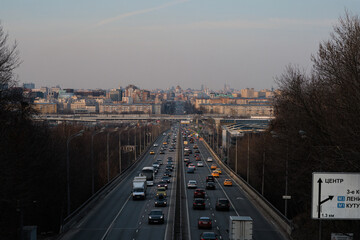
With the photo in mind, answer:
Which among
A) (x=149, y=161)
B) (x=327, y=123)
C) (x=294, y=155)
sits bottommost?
(x=149, y=161)

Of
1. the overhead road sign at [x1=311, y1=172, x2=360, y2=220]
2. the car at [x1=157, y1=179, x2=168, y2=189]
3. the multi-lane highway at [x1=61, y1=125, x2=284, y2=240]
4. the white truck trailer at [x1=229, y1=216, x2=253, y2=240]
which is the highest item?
the overhead road sign at [x1=311, y1=172, x2=360, y2=220]

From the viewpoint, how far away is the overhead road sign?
15.6 meters

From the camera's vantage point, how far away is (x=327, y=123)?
26391 mm

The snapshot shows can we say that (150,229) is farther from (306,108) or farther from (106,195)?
A: (106,195)

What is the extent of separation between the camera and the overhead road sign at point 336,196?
1560 centimetres

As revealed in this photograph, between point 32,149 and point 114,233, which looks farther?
point 32,149

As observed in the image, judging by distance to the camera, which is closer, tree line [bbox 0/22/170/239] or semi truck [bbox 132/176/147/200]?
tree line [bbox 0/22/170/239]

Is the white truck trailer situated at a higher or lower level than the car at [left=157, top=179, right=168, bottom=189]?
higher

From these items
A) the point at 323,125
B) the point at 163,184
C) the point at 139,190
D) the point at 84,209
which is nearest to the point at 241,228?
the point at 323,125

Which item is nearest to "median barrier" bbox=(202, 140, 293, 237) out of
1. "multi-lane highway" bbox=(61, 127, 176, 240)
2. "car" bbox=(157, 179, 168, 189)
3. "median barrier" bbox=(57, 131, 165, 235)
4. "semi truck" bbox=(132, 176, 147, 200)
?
"multi-lane highway" bbox=(61, 127, 176, 240)

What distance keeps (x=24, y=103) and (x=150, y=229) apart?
1065 cm

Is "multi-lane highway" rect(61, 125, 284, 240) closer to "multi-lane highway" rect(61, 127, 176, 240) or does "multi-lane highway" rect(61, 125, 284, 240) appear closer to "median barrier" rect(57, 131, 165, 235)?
"multi-lane highway" rect(61, 127, 176, 240)

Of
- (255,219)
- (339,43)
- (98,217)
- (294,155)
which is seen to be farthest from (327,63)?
(98,217)

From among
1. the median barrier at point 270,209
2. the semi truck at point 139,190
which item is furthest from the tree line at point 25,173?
the median barrier at point 270,209
